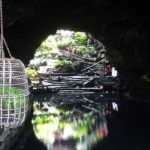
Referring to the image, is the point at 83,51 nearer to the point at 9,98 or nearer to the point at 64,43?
the point at 64,43

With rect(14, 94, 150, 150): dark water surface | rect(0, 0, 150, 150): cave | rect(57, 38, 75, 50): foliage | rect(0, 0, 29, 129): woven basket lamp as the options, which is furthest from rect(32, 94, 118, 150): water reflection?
rect(57, 38, 75, 50): foliage

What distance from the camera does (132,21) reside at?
1379 cm

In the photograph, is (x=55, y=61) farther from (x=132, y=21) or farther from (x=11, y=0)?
(x=11, y=0)

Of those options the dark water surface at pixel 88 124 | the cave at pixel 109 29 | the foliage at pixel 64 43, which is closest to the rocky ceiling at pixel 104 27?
the cave at pixel 109 29

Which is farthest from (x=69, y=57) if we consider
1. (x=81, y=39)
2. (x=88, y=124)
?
(x=88, y=124)

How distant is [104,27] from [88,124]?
4.22 m

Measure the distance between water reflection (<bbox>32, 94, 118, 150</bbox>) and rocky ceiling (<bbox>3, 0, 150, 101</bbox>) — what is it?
1944 mm

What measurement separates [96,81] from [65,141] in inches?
441

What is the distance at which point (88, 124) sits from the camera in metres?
12.9

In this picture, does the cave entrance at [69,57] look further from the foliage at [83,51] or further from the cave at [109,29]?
the cave at [109,29]

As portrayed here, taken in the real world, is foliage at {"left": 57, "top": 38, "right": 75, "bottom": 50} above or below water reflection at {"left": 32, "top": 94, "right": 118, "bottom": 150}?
above

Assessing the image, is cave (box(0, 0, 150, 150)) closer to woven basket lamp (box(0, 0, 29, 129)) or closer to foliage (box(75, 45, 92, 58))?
woven basket lamp (box(0, 0, 29, 129))

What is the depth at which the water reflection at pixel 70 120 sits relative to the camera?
10.6m

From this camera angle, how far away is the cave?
1216cm
